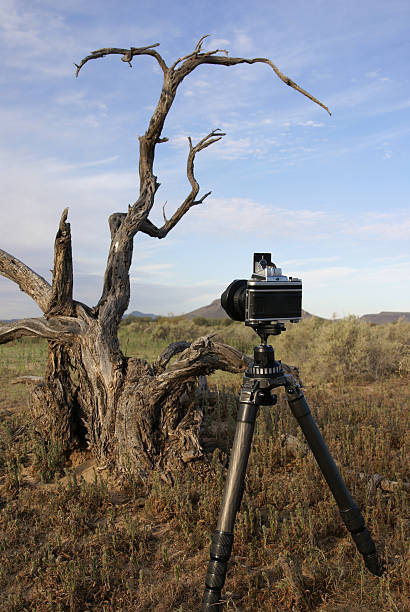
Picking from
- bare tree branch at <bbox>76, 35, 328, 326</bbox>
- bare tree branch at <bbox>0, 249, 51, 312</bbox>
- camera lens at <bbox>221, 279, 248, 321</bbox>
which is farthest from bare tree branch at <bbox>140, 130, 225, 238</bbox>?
camera lens at <bbox>221, 279, 248, 321</bbox>

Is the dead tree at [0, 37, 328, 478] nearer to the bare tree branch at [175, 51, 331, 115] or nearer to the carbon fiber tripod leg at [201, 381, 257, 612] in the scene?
the bare tree branch at [175, 51, 331, 115]

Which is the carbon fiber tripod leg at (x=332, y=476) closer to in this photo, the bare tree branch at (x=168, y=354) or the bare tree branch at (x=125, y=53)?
the bare tree branch at (x=168, y=354)

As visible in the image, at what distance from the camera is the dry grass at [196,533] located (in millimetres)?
3281

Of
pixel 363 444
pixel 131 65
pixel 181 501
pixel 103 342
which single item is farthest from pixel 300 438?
pixel 131 65

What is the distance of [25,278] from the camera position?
21.6ft

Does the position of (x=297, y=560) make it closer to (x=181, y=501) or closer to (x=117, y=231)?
(x=181, y=501)

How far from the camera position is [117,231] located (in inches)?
263

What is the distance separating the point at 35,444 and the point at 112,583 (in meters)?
2.78

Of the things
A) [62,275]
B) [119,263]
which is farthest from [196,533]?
[119,263]

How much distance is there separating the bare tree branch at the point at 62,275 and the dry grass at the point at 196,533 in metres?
1.69

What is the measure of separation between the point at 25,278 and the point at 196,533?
4.25 m

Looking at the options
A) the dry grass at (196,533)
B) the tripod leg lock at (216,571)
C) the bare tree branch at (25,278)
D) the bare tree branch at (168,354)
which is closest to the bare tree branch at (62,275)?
the bare tree branch at (25,278)

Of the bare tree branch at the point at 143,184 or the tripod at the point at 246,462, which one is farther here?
the bare tree branch at the point at 143,184

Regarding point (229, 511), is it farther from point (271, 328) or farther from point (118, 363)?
point (118, 363)
